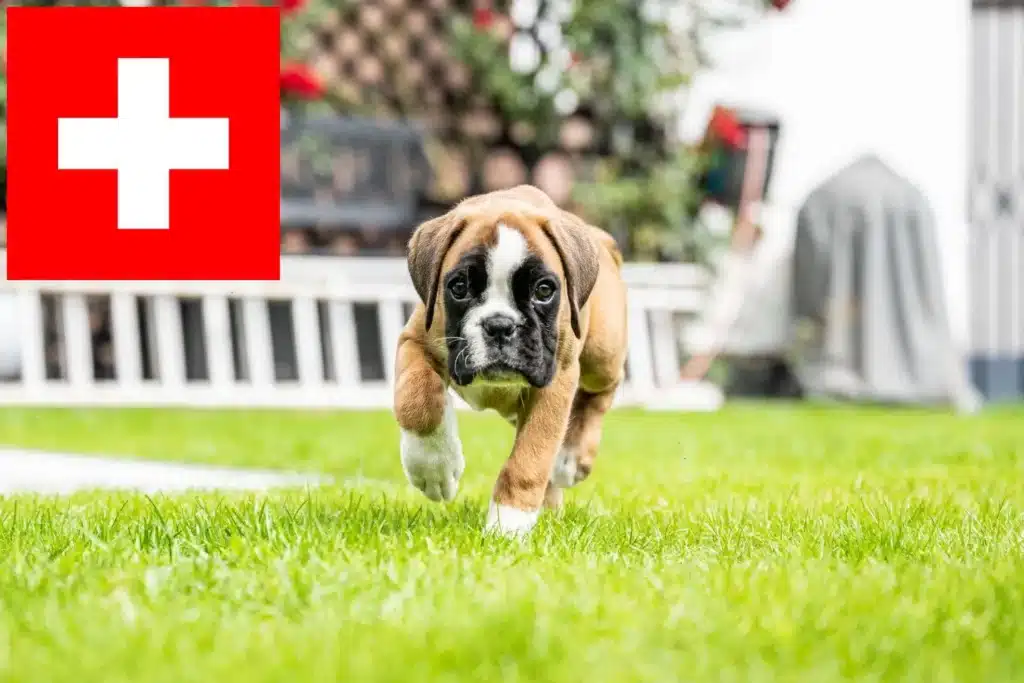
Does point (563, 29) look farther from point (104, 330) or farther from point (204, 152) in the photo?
point (204, 152)

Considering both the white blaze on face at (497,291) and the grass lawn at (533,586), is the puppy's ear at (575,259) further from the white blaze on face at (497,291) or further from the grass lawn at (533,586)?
the grass lawn at (533,586)

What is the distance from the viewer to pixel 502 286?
2.00 m

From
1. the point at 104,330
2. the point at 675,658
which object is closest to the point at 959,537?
the point at 675,658

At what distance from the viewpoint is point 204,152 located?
3283 millimetres

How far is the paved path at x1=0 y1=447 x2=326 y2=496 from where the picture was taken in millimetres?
3117

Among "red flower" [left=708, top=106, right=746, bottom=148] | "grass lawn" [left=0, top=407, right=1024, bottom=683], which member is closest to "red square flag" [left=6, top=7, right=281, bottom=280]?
"grass lawn" [left=0, top=407, right=1024, bottom=683]

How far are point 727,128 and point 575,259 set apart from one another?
5.43 metres

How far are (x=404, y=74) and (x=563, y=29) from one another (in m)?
0.95

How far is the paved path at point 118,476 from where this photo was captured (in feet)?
10.2

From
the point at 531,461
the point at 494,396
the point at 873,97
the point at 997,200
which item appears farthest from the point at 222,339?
the point at 997,200

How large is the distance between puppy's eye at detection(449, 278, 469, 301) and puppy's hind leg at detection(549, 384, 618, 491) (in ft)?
1.83

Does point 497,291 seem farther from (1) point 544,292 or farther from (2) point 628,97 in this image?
(2) point 628,97

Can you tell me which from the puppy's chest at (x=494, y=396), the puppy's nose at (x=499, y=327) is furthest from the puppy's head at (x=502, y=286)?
the puppy's chest at (x=494, y=396)

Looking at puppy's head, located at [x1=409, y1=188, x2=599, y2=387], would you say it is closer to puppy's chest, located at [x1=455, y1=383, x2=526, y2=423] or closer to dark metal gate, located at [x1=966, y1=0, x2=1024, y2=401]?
puppy's chest, located at [x1=455, y1=383, x2=526, y2=423]
